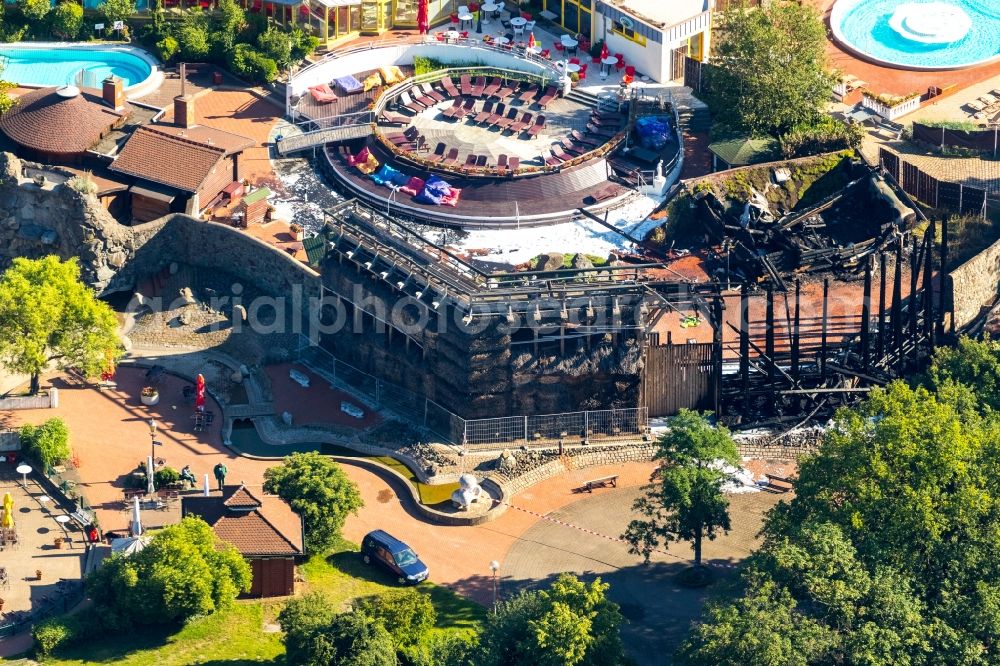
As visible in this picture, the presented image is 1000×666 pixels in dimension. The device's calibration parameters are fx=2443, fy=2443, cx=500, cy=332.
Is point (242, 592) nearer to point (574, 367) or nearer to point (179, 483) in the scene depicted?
point (179, 483)

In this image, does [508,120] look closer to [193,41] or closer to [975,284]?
[193,41]

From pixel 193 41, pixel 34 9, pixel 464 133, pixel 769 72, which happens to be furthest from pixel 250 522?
pixel 34 9

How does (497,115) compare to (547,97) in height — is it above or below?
below

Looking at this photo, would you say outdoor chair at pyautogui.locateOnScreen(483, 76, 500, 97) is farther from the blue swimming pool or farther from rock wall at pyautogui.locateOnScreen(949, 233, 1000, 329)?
rock wall at pyautogui.locateOnScreen(949, 233, 1000, 329)

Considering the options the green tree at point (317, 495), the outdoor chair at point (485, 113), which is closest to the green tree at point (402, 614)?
the green tree at point (317, 495)

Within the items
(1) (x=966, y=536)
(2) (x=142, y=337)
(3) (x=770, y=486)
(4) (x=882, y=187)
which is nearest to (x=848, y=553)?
(1) (x=966, y=536)

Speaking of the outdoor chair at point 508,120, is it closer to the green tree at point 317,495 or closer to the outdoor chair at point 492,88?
the outdoor chair at point 492,88

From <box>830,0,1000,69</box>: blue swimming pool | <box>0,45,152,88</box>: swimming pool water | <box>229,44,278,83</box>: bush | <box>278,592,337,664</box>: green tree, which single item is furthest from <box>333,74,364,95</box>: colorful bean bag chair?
<box>278,592,337,664</box>: green tree
